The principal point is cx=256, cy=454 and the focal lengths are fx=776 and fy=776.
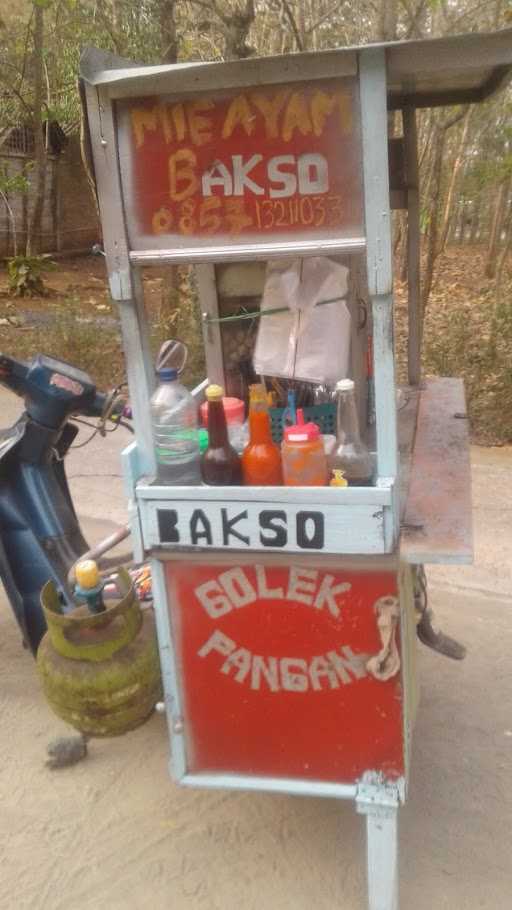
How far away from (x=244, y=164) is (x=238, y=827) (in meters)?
1.82

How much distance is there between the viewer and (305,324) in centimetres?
203

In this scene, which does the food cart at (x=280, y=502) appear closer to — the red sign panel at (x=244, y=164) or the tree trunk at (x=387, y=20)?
the red sign panel at (x=244, y=164)

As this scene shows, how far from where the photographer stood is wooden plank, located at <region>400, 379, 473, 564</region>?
5.72 ft

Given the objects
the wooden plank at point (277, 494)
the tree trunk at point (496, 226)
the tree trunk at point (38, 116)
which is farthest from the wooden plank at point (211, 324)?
the tree trunk at point (496, 226)

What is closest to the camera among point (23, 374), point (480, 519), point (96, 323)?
point (23, 374)

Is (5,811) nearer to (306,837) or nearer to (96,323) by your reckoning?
(306,837)

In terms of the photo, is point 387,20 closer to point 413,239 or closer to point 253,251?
point 413,239

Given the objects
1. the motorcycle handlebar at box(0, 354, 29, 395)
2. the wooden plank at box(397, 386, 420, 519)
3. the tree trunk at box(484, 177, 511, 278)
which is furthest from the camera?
the tree trunk at box(484, 177, 511, 278)

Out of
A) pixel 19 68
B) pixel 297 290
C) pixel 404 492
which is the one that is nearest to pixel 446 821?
pixel 404 492

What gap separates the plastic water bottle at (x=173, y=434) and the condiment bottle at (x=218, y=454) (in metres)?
0.04

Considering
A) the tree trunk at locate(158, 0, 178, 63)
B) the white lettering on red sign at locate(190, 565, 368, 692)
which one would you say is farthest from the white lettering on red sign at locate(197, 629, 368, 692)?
the tree trunk at locate(158, 0, 178, 63)

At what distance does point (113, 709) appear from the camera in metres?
1.98

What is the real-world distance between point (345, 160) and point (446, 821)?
1842mm

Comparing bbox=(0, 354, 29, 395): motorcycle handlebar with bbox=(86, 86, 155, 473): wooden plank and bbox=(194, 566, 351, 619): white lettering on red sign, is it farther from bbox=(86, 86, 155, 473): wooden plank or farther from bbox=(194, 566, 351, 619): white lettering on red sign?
bbox=(194, 566, 351, 619): white lettering on red sign
